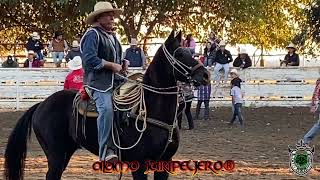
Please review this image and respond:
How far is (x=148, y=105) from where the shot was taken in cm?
740

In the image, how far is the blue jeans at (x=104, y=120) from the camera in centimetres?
732

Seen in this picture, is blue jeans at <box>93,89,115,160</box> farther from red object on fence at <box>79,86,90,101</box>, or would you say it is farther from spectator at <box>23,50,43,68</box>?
spectator at <box>23,50,43,68</box>

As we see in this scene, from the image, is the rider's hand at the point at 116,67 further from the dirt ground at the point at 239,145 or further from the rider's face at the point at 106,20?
the dirt ground at the point at 239,145

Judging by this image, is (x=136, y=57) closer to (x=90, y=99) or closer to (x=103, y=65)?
(x=90, y=99)

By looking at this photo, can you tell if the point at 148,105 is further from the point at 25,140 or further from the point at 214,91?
the point at 214,91

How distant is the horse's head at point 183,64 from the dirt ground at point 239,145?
9.12 feet

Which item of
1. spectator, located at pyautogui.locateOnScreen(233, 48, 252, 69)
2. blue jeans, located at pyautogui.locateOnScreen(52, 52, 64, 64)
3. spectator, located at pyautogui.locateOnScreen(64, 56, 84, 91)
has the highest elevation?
blue jeans, located at pyautogui.locateOnScreen(52, 52, 64, 64)

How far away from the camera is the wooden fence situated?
21422 millimetres

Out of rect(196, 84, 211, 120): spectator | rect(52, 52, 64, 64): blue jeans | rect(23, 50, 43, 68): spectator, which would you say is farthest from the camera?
rect(52, 52, 64, 64): blue jeans

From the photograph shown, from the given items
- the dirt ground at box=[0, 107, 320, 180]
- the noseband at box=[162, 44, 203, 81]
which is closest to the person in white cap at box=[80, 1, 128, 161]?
the noseband at box=[162, 44, 203, 81]

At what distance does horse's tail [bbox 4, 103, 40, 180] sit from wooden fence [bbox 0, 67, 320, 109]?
13.2 metres

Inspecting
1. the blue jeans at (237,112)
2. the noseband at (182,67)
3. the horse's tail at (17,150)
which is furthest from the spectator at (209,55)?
the noseband at (182,67)

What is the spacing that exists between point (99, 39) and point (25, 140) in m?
1.76

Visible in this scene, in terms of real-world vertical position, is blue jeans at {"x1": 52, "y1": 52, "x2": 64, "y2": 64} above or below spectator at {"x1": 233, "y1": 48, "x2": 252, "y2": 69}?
above
